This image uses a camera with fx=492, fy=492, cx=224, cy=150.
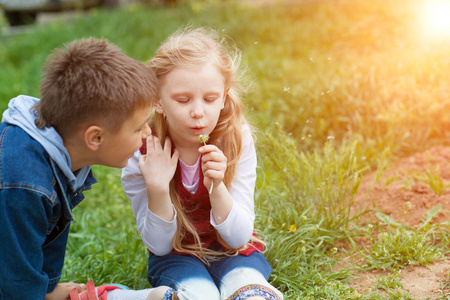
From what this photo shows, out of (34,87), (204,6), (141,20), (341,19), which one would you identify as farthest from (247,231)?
(204,6)

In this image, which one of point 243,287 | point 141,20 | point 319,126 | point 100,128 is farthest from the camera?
point 141,20

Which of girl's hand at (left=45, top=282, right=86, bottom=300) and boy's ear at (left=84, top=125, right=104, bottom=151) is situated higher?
boy's ear at (left=84, top=125, right=104, bottom=151)

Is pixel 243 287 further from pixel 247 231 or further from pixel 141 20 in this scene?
pixel 141 20

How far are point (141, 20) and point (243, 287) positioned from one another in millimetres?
6358

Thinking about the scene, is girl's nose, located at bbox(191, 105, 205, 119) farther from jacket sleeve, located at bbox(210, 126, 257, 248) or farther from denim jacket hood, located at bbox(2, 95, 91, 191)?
denim jacket hood, located at bbox(2, 95, 91, 191)

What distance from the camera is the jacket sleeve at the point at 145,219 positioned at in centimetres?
209

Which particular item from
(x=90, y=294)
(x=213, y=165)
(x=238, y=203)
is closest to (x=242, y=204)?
(x=238, y=203)

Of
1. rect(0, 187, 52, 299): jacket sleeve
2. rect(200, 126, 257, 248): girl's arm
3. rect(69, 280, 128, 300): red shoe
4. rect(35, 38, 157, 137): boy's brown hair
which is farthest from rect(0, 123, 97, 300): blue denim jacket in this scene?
rect(200, 126, 257, 248): girl's arm

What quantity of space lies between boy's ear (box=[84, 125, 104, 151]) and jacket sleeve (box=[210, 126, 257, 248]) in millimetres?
575

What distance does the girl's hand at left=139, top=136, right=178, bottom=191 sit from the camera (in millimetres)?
2015

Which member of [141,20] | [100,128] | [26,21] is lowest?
[26,21]

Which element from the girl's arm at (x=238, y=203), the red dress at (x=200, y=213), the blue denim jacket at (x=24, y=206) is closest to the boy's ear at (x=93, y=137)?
the blue denim jacket at (x=24, y=206)

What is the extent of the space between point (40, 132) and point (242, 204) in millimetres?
895

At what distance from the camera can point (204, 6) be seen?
844 centimetres
